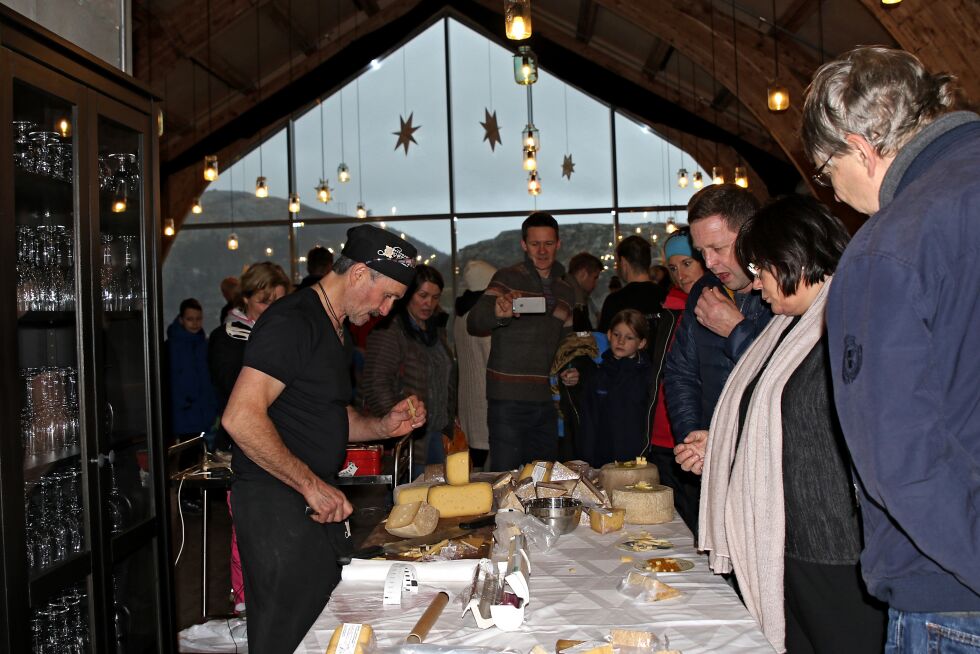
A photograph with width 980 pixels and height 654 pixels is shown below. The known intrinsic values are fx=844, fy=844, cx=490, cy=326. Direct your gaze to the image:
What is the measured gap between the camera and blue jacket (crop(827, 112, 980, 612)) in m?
1.04

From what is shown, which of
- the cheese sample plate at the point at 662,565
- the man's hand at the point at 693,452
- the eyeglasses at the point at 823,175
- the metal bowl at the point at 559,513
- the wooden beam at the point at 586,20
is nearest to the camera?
the eyeglasses at the point at 823,175

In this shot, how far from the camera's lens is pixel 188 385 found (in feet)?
22.3

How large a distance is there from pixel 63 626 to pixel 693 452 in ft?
6.15

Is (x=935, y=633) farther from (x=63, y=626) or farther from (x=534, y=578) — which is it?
(x=63, y=626)

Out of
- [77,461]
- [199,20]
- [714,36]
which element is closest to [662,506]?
[77,461]

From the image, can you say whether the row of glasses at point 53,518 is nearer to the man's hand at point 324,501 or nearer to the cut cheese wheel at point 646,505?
the man's hand at point 324,501

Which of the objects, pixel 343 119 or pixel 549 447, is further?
pixel 343 119

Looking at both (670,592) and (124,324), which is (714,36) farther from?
(670,592)

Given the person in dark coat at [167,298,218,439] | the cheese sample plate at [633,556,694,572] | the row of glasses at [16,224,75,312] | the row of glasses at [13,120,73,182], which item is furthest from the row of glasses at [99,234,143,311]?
the person in dark coat at [167,298,218,439]

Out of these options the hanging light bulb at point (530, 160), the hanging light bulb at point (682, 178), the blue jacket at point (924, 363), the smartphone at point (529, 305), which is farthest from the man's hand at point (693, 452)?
the hanging light bulb at point (682, 178)

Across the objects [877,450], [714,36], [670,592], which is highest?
[714,36]

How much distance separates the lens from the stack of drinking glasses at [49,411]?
2.31m

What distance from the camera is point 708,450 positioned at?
7.38ft

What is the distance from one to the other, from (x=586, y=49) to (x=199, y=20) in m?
6.34
